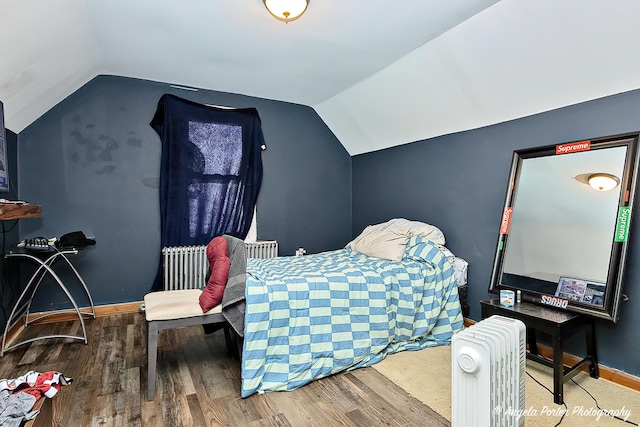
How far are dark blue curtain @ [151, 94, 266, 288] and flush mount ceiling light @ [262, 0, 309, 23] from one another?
2068 mm

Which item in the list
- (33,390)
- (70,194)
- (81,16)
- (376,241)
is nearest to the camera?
(33,390)

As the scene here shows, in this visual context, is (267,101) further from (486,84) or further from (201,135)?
(486,84)

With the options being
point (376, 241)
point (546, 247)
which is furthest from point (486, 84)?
point (376, 241)

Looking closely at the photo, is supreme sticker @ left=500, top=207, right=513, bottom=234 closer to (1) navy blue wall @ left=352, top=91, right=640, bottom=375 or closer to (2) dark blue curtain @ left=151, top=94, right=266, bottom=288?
(1) navy blue wall @ left=352, top=91, right=640, bottom=375

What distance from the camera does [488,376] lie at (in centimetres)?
152

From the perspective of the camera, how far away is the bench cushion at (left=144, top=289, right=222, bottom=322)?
2.19 meters

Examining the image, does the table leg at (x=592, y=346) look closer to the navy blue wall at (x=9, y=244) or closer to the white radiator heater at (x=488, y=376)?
the white radiator heater at (x=488, y=376)

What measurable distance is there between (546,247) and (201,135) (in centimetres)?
348

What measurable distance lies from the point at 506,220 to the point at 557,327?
0.93 meters

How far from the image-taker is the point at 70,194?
3600 millimetres

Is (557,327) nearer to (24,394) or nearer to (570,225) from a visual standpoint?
(570,225)

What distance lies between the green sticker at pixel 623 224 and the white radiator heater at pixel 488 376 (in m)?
1.03

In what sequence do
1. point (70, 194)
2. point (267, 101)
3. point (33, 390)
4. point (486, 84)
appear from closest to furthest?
1. point (33, 390)
2. point (486, 84)
3. point (70, 194)
4. point (267, 101)

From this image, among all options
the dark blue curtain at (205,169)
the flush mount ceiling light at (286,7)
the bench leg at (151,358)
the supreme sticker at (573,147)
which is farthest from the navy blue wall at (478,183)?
the bench leg at (151,358)
